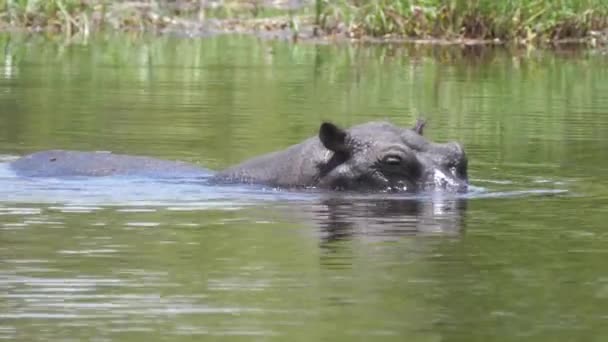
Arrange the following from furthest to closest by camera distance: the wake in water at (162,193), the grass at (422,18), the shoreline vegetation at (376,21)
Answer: the shoreline vegetation at (376,21) → the grass at (422,18) → the wake in water at (162,193)

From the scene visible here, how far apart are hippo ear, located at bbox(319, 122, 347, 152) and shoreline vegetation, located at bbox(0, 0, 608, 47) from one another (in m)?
17.4

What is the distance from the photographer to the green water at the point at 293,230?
24.6 feet

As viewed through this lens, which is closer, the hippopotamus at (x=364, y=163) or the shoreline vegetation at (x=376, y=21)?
the hippopotamus at (x=364, y=163)

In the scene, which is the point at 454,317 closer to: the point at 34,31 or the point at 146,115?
the point at 146,115

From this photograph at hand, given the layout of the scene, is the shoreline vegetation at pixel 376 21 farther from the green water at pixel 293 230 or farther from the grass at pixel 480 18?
the green water at pixel 293 230

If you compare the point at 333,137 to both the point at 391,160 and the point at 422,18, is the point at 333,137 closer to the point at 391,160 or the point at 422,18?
the point at 391,160

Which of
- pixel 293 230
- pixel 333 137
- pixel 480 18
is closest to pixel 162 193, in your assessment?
pixel 333 137

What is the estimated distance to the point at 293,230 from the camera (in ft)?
33.5

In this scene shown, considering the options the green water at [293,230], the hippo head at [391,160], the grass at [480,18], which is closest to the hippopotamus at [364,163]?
the hippo head at [391,160]

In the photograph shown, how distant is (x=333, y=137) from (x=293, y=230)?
Result: 1670 mm

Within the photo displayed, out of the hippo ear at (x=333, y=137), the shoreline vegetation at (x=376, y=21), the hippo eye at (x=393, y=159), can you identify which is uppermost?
the hippo ear at (x=333, y=137)

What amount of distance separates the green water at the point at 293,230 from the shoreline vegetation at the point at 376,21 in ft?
27.2

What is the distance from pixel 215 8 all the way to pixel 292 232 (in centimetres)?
2705

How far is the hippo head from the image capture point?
11727mm
